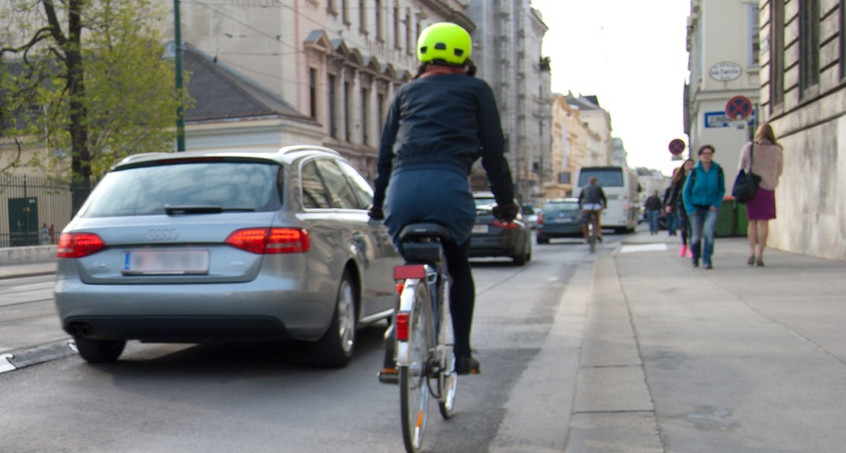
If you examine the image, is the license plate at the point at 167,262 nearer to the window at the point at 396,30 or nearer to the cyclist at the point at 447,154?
the cyclist at the point at 447,154

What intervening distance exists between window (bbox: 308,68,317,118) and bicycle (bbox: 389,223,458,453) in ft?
127

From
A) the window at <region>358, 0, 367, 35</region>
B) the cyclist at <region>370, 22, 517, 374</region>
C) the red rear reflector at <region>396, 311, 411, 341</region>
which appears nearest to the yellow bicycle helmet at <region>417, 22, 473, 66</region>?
the cyclist at <region>370, 22, 517, 374</region>

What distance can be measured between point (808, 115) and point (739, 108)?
4.09 feet

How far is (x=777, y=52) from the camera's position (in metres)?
19.1

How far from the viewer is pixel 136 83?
28578mm

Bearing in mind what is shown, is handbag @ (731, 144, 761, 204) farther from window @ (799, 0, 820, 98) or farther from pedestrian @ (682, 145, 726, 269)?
window @ (799, 0, 820, 98)

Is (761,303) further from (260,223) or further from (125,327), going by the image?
(125,327)

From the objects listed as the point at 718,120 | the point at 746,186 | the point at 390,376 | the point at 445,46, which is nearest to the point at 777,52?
the point at 718,120

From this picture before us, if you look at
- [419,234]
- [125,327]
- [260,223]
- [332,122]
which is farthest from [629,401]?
[332,122]

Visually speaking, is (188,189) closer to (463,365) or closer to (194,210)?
(194,210)

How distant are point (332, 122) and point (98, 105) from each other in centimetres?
1739

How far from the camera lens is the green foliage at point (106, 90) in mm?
28500

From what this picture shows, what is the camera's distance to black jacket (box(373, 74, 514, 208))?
443cm

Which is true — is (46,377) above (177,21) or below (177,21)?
below
